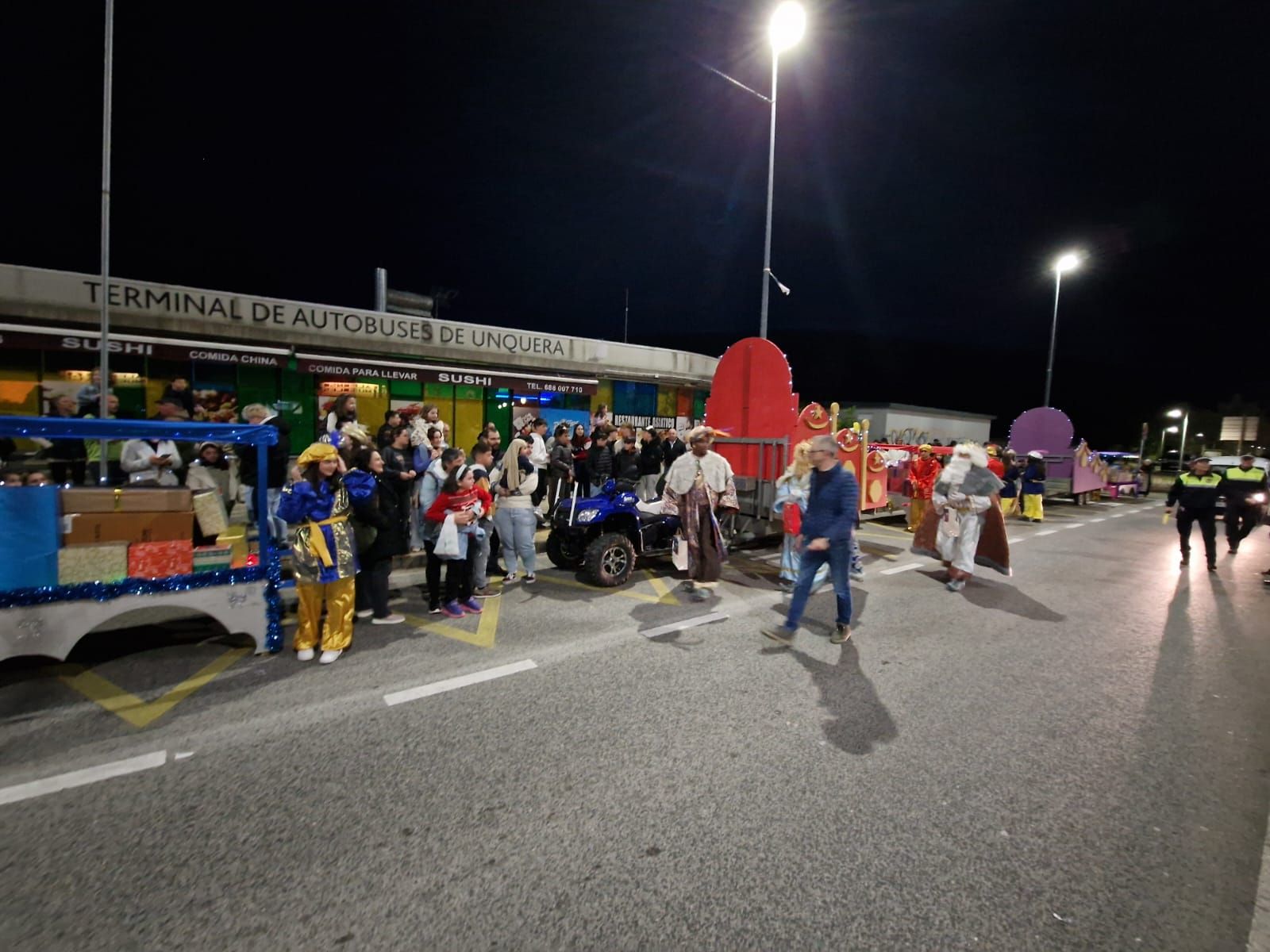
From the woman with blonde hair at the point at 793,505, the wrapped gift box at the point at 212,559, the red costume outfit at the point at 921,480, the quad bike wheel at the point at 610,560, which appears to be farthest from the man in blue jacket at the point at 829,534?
the red costume outfit at the point at 921,480

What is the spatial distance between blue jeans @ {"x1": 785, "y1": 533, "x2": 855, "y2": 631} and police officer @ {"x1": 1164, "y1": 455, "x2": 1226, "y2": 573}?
6676mm

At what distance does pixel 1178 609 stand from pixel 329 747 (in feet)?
27.5

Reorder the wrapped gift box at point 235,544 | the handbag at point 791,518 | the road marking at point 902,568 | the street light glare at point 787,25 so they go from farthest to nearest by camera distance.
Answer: the street light glare at point 787,25 → the road marking at point 902,568 → the handbag at point 791,518 → the wrapped gift box at point 235,544

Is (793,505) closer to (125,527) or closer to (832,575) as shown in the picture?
(832,575)

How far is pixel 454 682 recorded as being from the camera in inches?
163

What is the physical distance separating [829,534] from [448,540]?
3324 mm

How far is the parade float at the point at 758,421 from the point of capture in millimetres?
8258

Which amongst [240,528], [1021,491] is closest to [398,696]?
[240,528]

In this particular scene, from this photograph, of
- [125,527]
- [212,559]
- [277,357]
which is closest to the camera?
[125,527]

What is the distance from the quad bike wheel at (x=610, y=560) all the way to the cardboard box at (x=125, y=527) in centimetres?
363

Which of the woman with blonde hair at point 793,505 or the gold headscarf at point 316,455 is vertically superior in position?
the gold headscarf at point 316,455

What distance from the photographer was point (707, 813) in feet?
8.99

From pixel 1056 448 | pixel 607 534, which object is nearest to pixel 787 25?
pixel 607 534

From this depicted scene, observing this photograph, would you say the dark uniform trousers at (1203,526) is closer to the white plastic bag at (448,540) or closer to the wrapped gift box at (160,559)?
the white plastic bag at (448,540)
